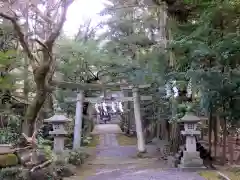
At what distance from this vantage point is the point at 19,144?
23.7ft

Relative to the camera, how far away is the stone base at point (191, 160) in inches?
386

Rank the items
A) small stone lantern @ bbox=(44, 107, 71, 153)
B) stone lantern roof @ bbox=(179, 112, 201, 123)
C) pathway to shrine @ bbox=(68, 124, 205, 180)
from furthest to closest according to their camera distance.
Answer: small stone lantern @ bbox=(44, 107, 71, 153) → stone lantern roof @ bbox=(179, 112, 201, 123) → pathway to shrine @ bbox=(68, 124, 205, 180)

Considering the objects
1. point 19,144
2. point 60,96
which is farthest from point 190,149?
point 60,96

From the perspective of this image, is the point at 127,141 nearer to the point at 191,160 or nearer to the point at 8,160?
the point at 191,160

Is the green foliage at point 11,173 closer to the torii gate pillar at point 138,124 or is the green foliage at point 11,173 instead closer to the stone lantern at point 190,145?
the stone lantern at point 190,145

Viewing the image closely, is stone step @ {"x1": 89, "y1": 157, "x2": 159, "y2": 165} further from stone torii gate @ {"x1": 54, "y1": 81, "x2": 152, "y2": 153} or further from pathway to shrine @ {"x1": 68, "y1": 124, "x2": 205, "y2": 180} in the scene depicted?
stone torii gate @ {"x1": 54, "y1": 81, "x2": 152, "y2": 153}

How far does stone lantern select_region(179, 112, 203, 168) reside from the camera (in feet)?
32.3

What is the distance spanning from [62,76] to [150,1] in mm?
6706

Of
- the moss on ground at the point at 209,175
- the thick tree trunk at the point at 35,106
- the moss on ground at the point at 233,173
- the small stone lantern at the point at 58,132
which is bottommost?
the moss on ground at the point at 209,175

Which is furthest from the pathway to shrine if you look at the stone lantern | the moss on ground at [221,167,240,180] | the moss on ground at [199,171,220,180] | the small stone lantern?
the small stone lantern

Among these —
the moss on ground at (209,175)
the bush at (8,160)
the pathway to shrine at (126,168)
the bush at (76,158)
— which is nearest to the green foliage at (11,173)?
the bush at (8,160)

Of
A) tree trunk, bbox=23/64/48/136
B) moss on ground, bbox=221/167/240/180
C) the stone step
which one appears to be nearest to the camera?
tree trunk, bbox=23/64/48/136

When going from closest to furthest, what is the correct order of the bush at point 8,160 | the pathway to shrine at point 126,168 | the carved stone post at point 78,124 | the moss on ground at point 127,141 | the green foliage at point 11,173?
the green foliage at point 11,173 < the bush at point 8,160 < the pathway to shrine at point 126,168 < the carved stone post at point 78,124 < the moss on ground at point 127,141

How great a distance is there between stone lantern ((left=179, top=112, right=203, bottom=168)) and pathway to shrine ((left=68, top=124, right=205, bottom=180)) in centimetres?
41
